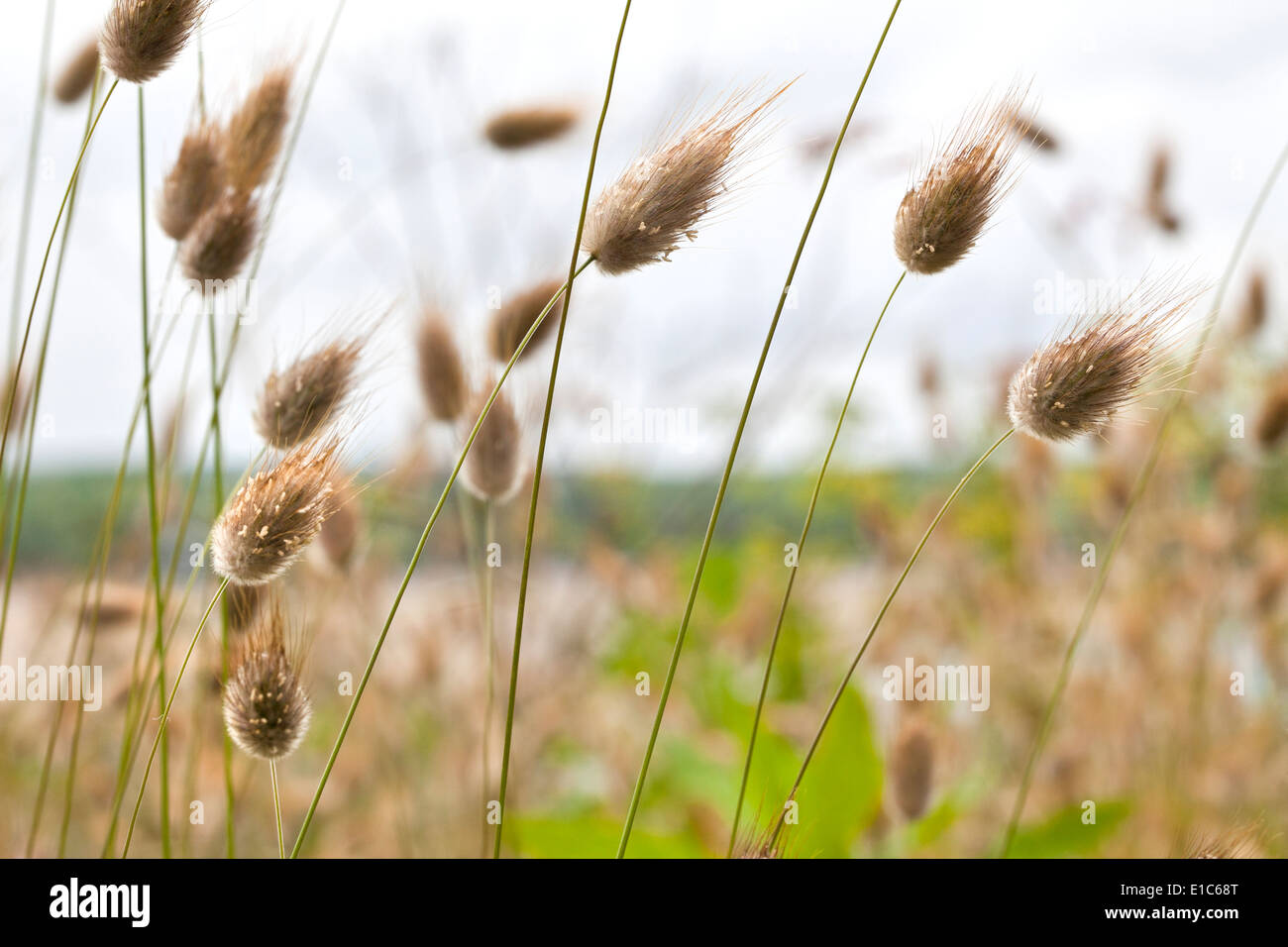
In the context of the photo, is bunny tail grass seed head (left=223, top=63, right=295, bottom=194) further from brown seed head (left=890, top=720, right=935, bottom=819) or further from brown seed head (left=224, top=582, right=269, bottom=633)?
brown seed head (left=890, top=720, right=935, bottom=819)

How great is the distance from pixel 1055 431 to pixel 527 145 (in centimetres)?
53

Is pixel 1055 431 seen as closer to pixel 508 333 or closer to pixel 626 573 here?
pixel 508 333

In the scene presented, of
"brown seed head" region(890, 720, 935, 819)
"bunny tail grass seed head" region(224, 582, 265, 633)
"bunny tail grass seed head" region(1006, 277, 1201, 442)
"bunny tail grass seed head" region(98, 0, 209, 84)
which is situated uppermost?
"bunny tail grass seed head" region(98, 0, 209, 84)

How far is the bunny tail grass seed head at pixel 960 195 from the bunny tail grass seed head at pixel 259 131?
0.37 m

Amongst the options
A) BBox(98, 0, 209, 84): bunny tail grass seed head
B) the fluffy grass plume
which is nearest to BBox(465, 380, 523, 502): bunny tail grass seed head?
the fluffy grass plume

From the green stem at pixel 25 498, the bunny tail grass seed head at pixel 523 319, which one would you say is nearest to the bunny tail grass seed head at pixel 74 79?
the green stem at pixel 25 498

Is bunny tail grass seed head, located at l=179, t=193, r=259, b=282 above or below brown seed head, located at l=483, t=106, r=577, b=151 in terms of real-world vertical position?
below

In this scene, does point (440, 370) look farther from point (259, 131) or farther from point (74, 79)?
point (74, 79)

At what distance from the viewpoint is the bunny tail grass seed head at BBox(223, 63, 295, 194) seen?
0.53 metres

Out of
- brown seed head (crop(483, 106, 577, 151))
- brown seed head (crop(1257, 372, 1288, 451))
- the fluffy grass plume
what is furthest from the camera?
brown seed head (crop(1257, 372, 1288, 451))

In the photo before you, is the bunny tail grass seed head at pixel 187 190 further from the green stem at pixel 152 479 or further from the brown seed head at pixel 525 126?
the brown seed head at pixel 525 126

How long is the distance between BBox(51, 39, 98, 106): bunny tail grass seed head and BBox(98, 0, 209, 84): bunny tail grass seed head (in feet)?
0.90

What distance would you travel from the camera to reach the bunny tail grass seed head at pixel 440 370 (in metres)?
0.68

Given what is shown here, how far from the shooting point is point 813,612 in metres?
1.86
